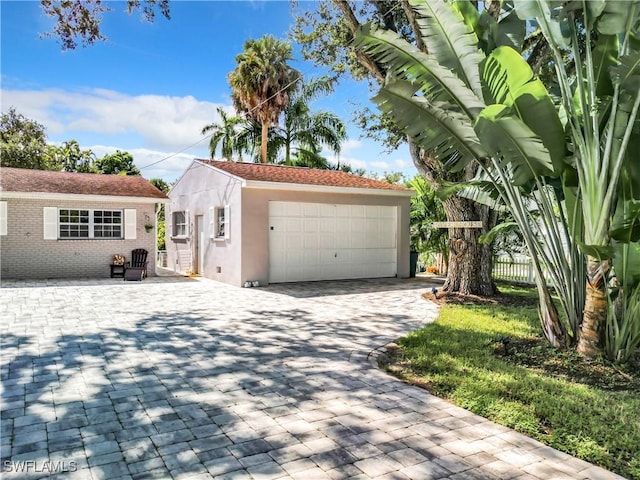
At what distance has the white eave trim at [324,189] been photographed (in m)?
13.5

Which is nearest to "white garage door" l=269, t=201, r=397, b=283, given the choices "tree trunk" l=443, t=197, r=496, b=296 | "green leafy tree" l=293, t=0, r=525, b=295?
"green leafy tree" l=293, t=0, r=525, b=295

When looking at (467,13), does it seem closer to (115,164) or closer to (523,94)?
(523,94)

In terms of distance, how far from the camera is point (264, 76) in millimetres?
23266

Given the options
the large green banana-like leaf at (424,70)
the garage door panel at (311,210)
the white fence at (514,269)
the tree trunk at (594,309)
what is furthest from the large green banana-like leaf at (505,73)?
the white fence at (514,269)

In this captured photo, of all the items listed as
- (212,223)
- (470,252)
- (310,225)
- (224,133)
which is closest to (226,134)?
(224,133)

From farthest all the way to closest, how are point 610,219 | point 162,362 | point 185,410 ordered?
1. point 162,362
2. point 610,219
3. point 185,410

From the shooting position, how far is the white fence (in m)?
14.2

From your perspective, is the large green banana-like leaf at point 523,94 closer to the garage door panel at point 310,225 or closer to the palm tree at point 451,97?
the palm tree at point 451,97

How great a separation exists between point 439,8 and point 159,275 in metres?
14.2

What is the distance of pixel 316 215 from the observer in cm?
1484

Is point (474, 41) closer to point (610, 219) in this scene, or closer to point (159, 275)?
point (610, 219)

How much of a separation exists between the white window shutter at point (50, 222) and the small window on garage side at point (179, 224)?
15.2ft

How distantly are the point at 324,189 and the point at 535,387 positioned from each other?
34.6ft

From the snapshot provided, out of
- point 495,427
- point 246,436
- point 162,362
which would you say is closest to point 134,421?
point 246,436
